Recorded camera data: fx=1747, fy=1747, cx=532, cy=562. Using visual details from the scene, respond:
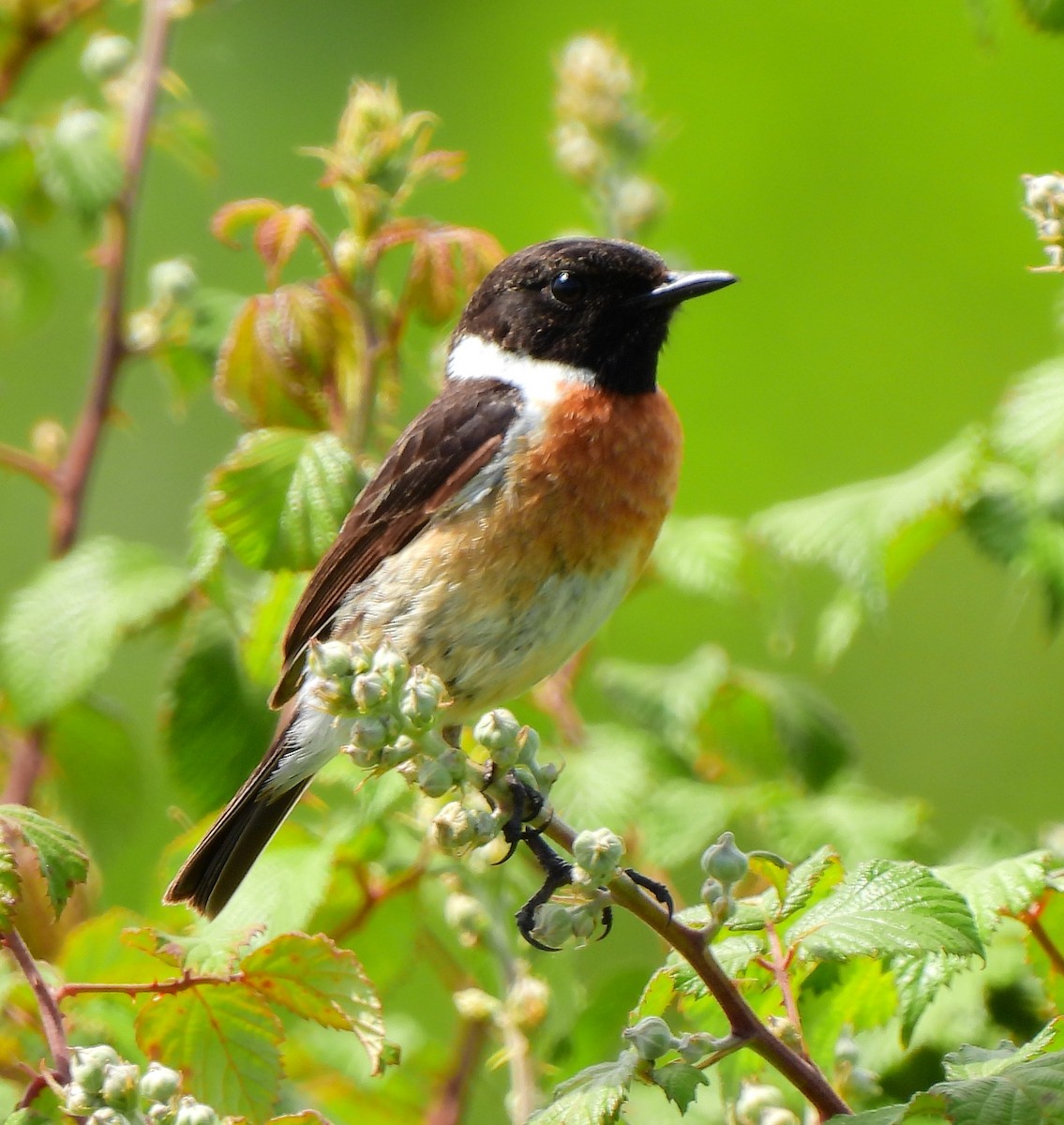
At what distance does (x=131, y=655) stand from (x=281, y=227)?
4.66 m

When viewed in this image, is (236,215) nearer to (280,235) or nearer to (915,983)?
(280,235)

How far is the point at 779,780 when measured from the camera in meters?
2.79

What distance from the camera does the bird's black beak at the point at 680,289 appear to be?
294cm

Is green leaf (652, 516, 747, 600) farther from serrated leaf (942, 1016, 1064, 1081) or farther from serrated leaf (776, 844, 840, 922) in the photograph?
serrated leaf (942, 1016, 1064, 1081)

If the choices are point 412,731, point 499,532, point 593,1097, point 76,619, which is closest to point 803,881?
point 593,1097

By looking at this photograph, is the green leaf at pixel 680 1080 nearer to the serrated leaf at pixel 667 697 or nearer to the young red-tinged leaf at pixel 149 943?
the young red-tinged leaf at pixel 149 943

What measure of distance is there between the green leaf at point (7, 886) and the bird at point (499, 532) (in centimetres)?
87

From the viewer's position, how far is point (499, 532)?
275cm

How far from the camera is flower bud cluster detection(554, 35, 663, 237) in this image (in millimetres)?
3166

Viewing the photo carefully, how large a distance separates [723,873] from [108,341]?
67.2 inches

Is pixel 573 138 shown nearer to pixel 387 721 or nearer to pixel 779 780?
pixel 779 780

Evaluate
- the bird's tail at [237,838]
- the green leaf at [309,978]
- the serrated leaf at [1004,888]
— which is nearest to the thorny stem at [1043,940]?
the serrated leaf at [1004,888]

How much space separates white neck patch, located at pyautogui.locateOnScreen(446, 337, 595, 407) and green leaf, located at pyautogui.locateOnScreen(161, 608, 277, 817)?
68cm

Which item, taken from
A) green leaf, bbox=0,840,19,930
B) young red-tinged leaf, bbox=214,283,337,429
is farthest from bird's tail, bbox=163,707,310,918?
green leaf, bbox=0,840,19,930
